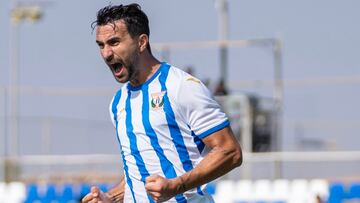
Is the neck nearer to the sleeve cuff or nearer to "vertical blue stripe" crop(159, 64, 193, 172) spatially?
"vertical blue stripe" crop(159, 64, 193, 172)

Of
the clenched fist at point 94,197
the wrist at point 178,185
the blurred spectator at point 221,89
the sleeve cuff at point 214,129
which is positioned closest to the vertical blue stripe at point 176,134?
the sleeve cuff at point 214,129

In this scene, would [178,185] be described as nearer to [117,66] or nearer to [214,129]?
[214,129]

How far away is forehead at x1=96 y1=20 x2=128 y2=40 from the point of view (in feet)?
20.6

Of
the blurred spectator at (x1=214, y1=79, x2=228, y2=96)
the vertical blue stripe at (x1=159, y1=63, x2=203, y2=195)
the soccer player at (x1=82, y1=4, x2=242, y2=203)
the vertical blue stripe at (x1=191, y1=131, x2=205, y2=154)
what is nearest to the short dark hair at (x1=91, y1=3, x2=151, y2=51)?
the soccer player at (x1=82, y1=4, x2=242, y2=203)

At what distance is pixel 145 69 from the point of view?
638 centimetres

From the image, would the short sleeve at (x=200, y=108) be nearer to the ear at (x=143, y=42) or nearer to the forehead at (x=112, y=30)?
the ear at (x=143, y=42)

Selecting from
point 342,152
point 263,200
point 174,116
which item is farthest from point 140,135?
point 342,152

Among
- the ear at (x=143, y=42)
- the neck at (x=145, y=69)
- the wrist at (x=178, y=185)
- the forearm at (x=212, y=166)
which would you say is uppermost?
the ear at (x=143, y=42)

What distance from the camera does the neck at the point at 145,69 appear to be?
636 centimetres

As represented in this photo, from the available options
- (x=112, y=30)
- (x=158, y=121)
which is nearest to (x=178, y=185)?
→ (x=158, y=121)

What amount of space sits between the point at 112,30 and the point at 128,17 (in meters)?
0.11

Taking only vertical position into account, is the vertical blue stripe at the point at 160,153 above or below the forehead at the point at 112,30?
below

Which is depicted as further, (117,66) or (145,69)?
(145,69)

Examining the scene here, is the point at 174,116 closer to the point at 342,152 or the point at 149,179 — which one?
the point at 149,179
